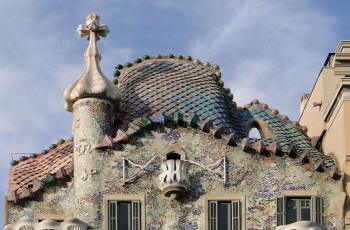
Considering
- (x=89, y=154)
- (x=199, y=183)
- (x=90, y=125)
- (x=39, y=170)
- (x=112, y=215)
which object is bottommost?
(x=112, y=215)

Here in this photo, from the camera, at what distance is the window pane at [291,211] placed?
42.2 metres

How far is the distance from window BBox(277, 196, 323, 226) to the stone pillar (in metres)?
4.23

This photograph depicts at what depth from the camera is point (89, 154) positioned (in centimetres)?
4297

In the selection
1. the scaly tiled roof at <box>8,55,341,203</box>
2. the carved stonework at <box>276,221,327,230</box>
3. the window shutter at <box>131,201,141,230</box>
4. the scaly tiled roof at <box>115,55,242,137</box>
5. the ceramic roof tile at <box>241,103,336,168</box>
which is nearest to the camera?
the carved stonework at <box>276,221,327,230</box>

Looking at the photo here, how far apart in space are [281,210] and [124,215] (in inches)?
144

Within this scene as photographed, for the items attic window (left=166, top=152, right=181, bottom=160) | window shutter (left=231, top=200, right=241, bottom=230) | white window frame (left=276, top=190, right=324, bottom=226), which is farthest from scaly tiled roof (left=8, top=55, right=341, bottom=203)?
window shutter (left=231, top=200, right=241, bottom=230)

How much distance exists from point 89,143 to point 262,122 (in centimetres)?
470

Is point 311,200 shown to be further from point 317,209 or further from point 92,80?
point 92,80

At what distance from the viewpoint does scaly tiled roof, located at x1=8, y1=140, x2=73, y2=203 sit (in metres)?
43.2

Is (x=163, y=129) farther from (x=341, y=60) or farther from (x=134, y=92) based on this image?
(x=341, y=60)

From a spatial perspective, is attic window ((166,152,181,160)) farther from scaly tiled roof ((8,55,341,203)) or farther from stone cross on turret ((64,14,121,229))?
stone cross on turret ((64,14,121,229))

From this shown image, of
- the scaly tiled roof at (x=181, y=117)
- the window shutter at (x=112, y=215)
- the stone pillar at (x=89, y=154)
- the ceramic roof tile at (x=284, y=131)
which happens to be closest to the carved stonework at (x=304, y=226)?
the scaly tiled roof at (x=181, y=117)

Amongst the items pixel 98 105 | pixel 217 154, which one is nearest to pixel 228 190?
pixel 217 154

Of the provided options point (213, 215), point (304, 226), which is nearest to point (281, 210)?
point (304, 226)
